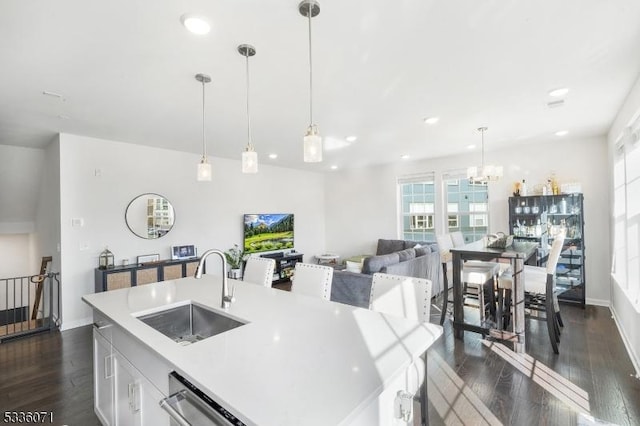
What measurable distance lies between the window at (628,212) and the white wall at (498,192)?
2.59ft

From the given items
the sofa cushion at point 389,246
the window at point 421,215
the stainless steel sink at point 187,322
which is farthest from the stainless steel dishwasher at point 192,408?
the window at point 421,215

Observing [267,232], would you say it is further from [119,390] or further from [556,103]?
[556,103]

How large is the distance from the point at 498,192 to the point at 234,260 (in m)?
4.95

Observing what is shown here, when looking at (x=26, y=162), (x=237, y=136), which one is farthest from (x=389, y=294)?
(x=26, y=162)

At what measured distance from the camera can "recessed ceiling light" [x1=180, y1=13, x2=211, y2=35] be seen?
179 cm

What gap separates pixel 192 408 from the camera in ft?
3.65

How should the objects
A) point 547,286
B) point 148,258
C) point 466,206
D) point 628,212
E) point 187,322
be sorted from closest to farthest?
1. point 187,322
2. point 547,286
3. point 628,212
4. point 148,258
5. point 466,206

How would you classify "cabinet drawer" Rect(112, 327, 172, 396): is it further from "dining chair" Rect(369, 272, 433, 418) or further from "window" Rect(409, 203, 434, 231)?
"window" Rect(409, 203, 434, 231)

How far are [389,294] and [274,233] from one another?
191 inches

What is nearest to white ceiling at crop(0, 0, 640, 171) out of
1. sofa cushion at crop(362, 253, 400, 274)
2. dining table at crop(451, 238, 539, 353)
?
dining table at crop(451, 238, 539, 353)

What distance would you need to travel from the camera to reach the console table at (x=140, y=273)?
162 inches

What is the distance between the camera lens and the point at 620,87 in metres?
2.85

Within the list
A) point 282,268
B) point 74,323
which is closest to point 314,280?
point 74,323

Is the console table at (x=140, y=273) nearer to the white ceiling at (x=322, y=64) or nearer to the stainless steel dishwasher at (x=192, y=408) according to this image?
the white ceiling at (x=322, y=64)
